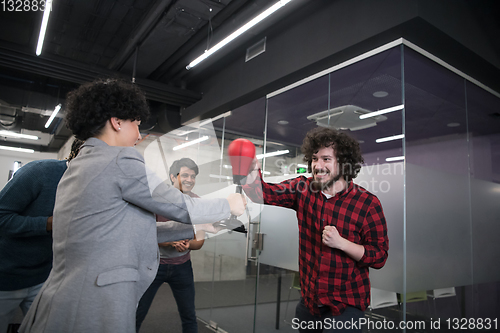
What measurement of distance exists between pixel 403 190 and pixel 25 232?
8.04 ft

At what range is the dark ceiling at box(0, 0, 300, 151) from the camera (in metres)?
3.83

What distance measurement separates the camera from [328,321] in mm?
1516

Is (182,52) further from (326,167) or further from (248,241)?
(326,167)

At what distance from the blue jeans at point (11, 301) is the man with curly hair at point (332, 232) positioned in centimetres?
125

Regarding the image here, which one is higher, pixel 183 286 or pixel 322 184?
pixel 322 184

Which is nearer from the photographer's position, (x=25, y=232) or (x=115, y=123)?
(x=115, y=123)

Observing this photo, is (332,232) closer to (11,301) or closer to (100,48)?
(11,301)

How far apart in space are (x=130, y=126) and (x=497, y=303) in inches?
150

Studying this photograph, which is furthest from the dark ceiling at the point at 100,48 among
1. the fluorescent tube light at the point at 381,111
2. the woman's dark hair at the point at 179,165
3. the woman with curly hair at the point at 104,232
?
the woman with curly hair at the point at 104,232

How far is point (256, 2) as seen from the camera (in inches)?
139

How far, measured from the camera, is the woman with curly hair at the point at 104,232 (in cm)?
95

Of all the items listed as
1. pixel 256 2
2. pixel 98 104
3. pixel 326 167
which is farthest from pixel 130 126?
pixel 256 2

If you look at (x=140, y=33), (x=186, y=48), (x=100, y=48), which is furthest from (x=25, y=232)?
(x=100, y=48)

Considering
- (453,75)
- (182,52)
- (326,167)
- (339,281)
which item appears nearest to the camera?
(339,281)
